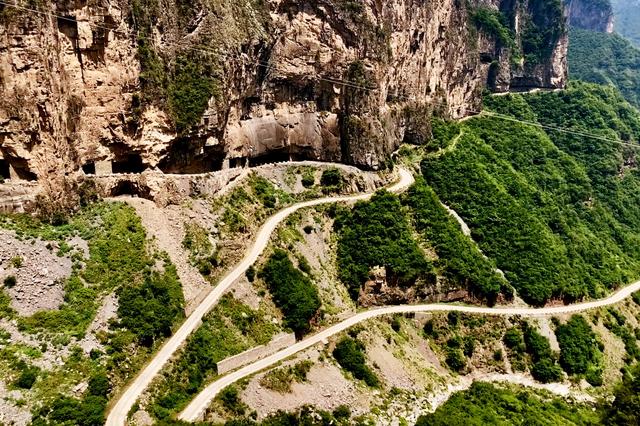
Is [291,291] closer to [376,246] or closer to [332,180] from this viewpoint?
[376,246]

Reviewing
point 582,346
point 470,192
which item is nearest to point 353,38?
point 470,192

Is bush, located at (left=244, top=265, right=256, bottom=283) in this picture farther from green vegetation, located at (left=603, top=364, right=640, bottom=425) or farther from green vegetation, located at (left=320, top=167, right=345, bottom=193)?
green vegetation, located at (left=603, top=364, right=640, bottom=425)

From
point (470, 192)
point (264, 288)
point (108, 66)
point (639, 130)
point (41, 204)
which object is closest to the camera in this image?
point (41, 204)

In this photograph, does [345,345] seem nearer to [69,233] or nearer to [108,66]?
[69,233]

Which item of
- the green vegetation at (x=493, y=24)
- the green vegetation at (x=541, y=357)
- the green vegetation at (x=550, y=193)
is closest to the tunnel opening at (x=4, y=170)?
the green vegetation at (x=550, y=193)

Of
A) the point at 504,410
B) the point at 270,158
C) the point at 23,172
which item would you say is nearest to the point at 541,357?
the point at 504,410

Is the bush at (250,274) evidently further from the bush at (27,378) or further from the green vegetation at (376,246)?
the bush at (27,378)
